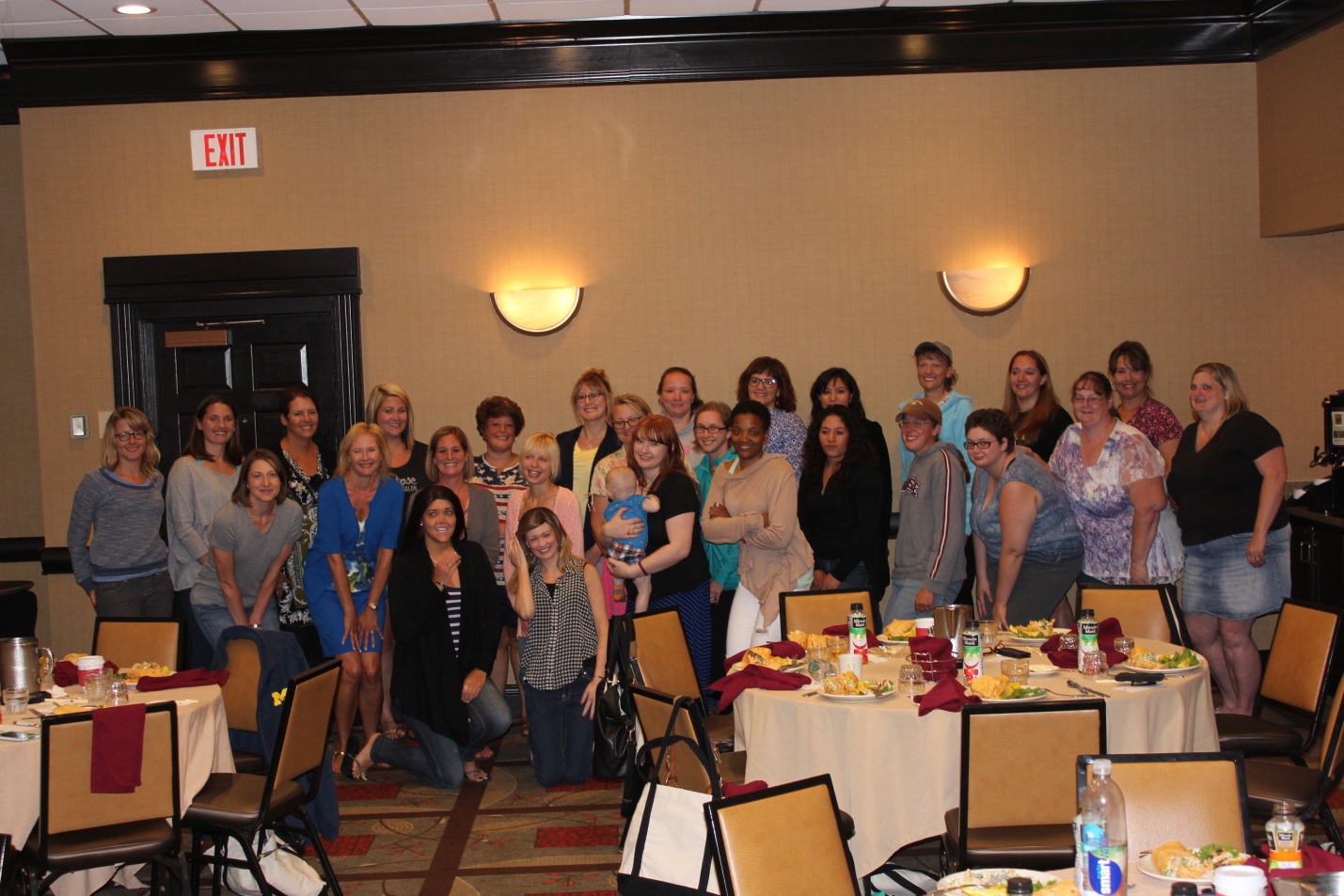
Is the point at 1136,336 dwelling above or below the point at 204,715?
above

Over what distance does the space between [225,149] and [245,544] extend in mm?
2789

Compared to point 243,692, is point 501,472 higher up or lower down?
higher up

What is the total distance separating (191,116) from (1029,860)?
6270 millimetres

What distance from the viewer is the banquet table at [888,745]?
3623mm

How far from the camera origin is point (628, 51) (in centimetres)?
710

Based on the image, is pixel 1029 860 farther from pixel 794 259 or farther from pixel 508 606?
pixel 794 259

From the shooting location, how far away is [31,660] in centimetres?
426

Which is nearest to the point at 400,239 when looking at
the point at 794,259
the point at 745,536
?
the point at 794,259

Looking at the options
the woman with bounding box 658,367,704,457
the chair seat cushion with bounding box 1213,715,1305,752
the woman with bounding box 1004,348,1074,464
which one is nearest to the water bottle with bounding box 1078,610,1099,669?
the chair seat cushion with bounding box 1213,715,1305,752

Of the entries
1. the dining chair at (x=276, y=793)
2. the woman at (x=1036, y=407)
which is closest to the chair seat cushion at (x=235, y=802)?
the dining chair at (x=276, y=793)

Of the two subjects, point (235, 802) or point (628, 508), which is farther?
point (628, 508)

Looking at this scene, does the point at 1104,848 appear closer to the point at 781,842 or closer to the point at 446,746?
the point at 781,842

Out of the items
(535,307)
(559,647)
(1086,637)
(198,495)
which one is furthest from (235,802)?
(535,307)

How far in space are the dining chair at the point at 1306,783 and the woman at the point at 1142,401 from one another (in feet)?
8.01
